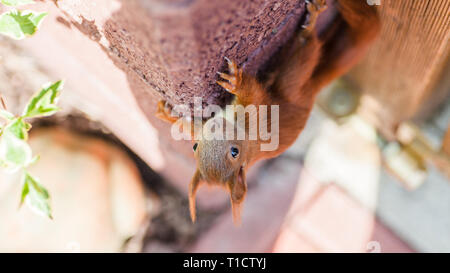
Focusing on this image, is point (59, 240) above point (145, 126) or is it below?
below

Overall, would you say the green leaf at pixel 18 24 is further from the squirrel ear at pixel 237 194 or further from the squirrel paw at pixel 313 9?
the squirrel paw at pixel 313 9

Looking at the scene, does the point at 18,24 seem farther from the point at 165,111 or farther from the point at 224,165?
the point at 224,165

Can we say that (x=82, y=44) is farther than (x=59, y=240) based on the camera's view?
No

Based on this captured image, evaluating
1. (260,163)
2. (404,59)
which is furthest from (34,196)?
(404,59)

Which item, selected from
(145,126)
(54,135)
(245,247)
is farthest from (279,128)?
(54,135)

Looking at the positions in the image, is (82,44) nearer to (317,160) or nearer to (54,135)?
(54,135)

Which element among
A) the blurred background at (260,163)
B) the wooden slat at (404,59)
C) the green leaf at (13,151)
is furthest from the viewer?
the blurred background at (260,163)

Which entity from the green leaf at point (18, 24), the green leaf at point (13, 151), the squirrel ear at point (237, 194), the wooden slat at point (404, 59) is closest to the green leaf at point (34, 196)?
the green leaf at point (13, 151)
